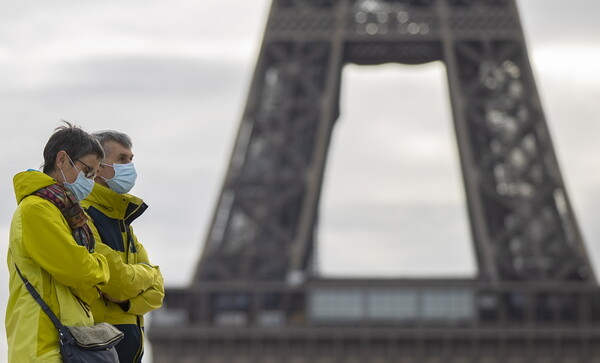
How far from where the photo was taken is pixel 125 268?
310 inches

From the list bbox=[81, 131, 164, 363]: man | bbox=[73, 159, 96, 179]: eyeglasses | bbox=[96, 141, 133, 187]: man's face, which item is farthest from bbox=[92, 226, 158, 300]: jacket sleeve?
bbox=[73, 159, 96, 179]: eyeglasses

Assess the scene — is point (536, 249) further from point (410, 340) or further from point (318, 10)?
point (318, 10)

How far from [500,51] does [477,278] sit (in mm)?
7450

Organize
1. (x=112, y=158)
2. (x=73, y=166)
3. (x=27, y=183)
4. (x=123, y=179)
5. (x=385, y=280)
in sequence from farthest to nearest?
(x=385, y=280), (x=112, y=158), (x=123, y=179), (x=73, y=166), (x=27, y=183)

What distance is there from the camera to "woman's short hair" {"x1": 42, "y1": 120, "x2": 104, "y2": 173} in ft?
24.3

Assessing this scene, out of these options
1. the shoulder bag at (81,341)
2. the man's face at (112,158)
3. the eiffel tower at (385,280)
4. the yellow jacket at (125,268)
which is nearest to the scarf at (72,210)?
the shoulder bag at (81,341)

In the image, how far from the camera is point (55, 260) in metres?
7.04

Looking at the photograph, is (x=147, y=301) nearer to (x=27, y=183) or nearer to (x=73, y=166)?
(x=73, y=166)

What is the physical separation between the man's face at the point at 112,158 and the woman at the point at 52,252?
2.26 feet

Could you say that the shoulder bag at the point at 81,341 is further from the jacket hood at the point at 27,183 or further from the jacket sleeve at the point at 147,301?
the jacket sleeve at the point at 147,301

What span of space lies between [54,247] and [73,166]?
486 mm

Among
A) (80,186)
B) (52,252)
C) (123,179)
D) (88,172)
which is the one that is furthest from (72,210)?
(123,179)

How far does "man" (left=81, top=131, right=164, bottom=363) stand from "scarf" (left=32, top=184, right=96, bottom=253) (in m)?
0.46

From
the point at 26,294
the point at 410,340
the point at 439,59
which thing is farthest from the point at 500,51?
the point at 26,294
